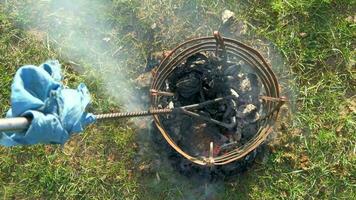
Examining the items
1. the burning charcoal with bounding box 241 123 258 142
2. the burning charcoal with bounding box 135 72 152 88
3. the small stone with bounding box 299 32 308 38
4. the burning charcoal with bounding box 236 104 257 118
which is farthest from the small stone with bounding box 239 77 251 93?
the burning charcoal with bounding box 135 72 152 88

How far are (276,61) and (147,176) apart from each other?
128cm

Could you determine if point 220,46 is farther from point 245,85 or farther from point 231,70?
point 245,85

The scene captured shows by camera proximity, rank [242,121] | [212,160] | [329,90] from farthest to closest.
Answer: [329,90], [242,121], [212,160]

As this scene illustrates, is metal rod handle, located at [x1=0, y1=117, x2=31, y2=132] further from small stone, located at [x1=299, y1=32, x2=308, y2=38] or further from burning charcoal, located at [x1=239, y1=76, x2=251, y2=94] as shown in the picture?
small stone, located at [x1=299, y1=32, x2=308, y2=38]

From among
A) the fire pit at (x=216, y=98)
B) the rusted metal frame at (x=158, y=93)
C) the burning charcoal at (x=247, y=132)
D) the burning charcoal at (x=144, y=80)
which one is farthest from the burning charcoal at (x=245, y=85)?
the burning charcoal at (x=144, y=80)

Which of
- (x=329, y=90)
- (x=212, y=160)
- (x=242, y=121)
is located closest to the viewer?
(x=212, y=160)

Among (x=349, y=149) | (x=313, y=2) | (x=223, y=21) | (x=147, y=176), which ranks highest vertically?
(x=313, y=2)

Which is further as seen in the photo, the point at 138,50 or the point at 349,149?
the point at 138,50

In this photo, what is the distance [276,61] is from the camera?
3369mm

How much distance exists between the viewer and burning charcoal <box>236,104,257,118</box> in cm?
309

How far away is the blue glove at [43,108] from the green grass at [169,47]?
4.23 ft

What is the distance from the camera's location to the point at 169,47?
3.43 metres

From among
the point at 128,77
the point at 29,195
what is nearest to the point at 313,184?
the point at 128,77

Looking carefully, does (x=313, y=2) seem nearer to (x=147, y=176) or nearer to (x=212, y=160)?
(x=212, y=160)
